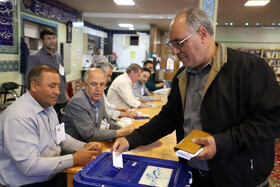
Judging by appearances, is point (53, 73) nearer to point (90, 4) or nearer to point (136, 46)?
point (90, 4)

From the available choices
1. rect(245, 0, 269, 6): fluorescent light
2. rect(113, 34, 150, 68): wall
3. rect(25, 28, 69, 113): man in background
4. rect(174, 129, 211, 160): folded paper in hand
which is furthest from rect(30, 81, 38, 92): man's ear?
rect(113, 34, 150, 68): wall

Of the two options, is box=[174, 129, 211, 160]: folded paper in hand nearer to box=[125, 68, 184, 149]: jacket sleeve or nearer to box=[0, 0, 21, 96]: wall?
box=[125, 68, 184, 149]: jacket sleeve

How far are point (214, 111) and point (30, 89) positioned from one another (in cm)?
130

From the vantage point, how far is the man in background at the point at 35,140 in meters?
1.41

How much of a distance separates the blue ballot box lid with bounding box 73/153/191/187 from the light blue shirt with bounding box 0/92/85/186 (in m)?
0.45

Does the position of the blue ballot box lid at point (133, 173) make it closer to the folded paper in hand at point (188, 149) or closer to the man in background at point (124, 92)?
the folded paper in hand at point (188, 149)

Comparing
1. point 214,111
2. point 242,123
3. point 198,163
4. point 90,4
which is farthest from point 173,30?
point 90,4

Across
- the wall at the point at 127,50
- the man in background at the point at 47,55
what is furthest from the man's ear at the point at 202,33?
the wall at the point at 127,50

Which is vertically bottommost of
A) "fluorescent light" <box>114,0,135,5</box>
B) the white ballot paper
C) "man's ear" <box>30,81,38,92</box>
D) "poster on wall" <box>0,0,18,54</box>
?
the white ballot paper

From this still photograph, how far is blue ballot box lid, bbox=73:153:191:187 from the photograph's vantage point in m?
1.01

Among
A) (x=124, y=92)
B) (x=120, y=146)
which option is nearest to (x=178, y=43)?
(x=120, y=146)

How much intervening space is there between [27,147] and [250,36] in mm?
10592

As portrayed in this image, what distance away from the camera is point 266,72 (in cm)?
101

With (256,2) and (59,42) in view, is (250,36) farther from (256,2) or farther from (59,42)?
(59,42)
